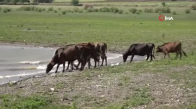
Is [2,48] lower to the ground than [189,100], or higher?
lower

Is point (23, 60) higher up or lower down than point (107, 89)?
lower down

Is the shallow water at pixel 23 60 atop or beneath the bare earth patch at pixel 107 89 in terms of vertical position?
beneath

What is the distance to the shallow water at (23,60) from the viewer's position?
1984 centimetres

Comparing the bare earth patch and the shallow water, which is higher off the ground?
the bare earth patch

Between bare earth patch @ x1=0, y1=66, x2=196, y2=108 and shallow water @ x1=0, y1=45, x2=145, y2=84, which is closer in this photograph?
bare earth patch @ x1=0, y1=66, x2=196, y2=108

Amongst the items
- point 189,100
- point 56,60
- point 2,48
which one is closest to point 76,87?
point 189,100

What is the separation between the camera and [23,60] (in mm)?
24547

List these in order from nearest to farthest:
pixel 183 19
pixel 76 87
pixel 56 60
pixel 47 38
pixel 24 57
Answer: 1. pixel 76 87
2. pixel 56 60
3. pixel 24 57
4. pixel 47 38
5. pixel 183 19

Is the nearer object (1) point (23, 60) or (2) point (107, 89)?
(2) point (107, 89)

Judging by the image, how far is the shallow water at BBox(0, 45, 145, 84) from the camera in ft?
65.1

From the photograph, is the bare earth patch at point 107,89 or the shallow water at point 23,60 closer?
the bare earth patch at point 107,89

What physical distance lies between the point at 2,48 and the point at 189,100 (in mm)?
19620

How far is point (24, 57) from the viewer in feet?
84.6

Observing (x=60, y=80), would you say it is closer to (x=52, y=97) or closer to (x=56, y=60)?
(x=52, y=97)
